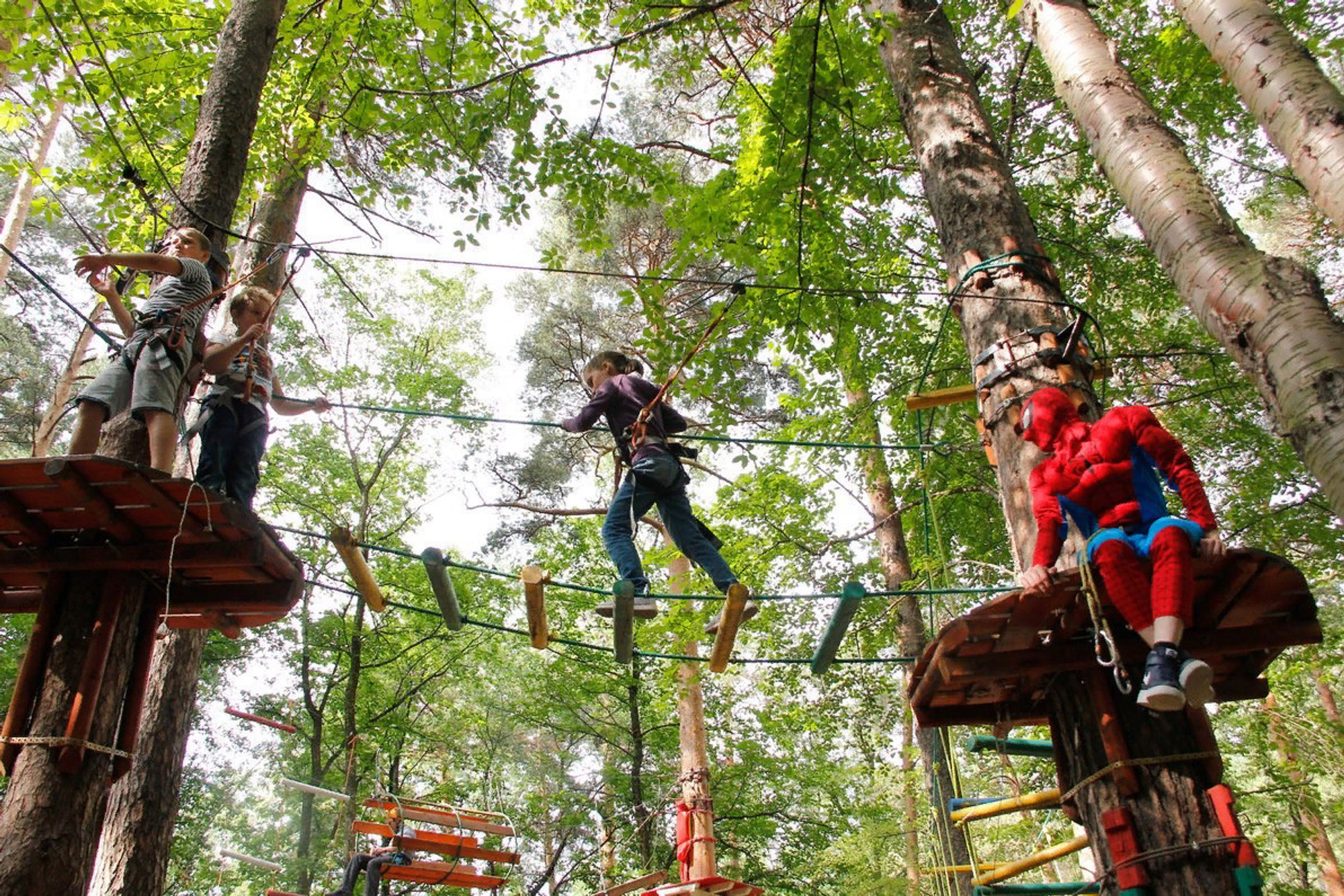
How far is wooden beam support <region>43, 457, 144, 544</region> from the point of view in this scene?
2.92 metres

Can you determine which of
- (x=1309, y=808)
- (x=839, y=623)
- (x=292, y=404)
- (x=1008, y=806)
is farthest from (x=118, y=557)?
(x=1309, y=808)

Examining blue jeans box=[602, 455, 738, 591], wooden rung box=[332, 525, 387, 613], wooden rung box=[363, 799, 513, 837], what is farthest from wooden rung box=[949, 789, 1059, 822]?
wooden rung box=[363, 799, 513, 837]

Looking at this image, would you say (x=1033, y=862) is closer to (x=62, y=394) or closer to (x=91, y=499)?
(x=91, y=499)

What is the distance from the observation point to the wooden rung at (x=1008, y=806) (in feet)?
14.6

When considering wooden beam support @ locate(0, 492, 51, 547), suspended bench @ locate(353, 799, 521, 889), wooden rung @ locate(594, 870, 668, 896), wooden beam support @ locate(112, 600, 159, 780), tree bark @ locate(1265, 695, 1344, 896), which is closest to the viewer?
wooden beam support @ locate(0, 492, 51, 547)

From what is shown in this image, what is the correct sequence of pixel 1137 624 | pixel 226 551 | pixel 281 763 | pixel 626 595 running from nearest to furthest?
pixel 1137 624 < pixel 226 551 < pixel 626 595 < pixel 281 763

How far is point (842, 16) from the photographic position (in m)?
5.52

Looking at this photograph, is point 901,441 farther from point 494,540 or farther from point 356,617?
point 356,617

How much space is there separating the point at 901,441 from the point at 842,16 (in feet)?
17.3

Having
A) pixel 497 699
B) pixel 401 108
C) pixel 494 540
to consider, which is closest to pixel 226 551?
pixel 401 108

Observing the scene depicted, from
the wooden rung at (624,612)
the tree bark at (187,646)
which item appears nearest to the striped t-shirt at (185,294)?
the tree bark at (187,646)

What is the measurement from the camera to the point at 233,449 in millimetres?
3928

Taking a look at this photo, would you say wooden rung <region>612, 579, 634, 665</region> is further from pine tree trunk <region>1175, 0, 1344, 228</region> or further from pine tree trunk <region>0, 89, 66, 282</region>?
pine tree trunk <region>0, 89, 66, 282</region>

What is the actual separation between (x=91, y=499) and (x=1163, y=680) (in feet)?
12.0
